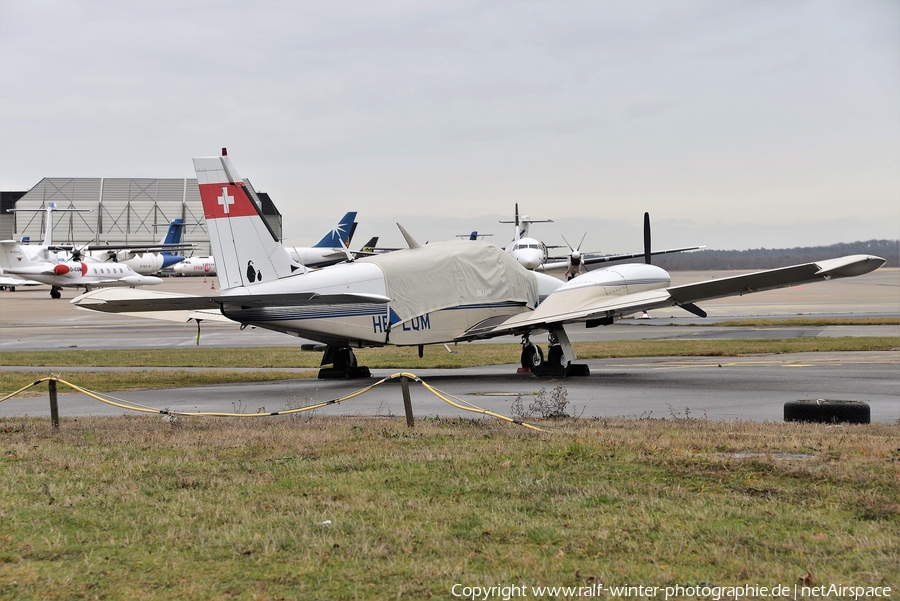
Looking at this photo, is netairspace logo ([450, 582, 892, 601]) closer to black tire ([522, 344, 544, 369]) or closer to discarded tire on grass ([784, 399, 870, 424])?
discarded tire on grass ([784, 399, 870, 424])

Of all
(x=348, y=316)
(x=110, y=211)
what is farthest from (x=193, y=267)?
(x=348, y=316)

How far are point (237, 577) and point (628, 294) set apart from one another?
18.8 m

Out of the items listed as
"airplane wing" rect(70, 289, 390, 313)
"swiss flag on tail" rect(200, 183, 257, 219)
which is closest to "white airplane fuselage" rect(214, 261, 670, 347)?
"airplane wing" rect(70, 289, 390, 313)

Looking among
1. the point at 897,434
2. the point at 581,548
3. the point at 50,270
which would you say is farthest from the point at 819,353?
the point at 50,270

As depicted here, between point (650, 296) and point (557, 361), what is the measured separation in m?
2.95

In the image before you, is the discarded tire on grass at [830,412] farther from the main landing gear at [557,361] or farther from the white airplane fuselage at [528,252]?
the white airplane fuselage at [528,252]

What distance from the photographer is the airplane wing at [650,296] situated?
62.9 ft

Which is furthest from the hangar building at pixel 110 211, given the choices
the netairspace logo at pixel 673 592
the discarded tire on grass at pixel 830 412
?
the netairspace logo at pixel 673 592

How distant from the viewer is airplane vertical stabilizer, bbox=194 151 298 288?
68.8 feet

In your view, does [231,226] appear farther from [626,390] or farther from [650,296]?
[650,296]

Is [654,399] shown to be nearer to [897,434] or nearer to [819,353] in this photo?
[897,434]

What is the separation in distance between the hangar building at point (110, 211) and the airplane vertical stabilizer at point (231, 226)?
362ft

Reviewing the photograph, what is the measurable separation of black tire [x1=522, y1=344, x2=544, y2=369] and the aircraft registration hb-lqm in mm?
39

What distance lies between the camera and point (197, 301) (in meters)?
18.2
